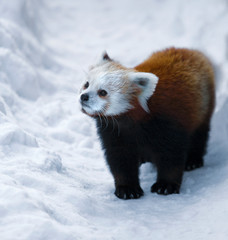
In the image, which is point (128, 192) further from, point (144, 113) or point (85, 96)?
point (85, 96)

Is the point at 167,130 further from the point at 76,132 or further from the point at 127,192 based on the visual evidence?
the point at 76,132

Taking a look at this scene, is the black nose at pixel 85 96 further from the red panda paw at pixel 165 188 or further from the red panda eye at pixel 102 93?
the red panda paw at pixel 165 188

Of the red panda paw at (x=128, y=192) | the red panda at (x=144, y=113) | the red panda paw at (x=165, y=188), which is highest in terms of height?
the red panda at (x=144, y=113)

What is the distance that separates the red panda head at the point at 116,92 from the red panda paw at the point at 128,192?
719mm

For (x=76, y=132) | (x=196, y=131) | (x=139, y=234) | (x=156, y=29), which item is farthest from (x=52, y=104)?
(x=156, y=29)

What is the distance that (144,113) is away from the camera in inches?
120

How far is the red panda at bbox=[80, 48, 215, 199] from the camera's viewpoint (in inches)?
115

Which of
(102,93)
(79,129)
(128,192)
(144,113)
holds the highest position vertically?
(102,93)

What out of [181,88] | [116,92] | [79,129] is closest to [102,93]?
[116,92]

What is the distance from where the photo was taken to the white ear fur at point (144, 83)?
2.90 metres

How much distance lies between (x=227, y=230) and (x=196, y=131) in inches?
67.6

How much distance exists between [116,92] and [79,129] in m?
1.83

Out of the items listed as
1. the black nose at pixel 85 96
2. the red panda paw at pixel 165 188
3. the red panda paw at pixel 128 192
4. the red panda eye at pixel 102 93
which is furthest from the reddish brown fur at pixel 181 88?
the red panda paw at pixel 128 192

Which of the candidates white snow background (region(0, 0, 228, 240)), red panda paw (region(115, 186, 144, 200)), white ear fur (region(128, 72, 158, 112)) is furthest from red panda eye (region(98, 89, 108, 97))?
red panda paw (region(115, 186, 144, 200))
